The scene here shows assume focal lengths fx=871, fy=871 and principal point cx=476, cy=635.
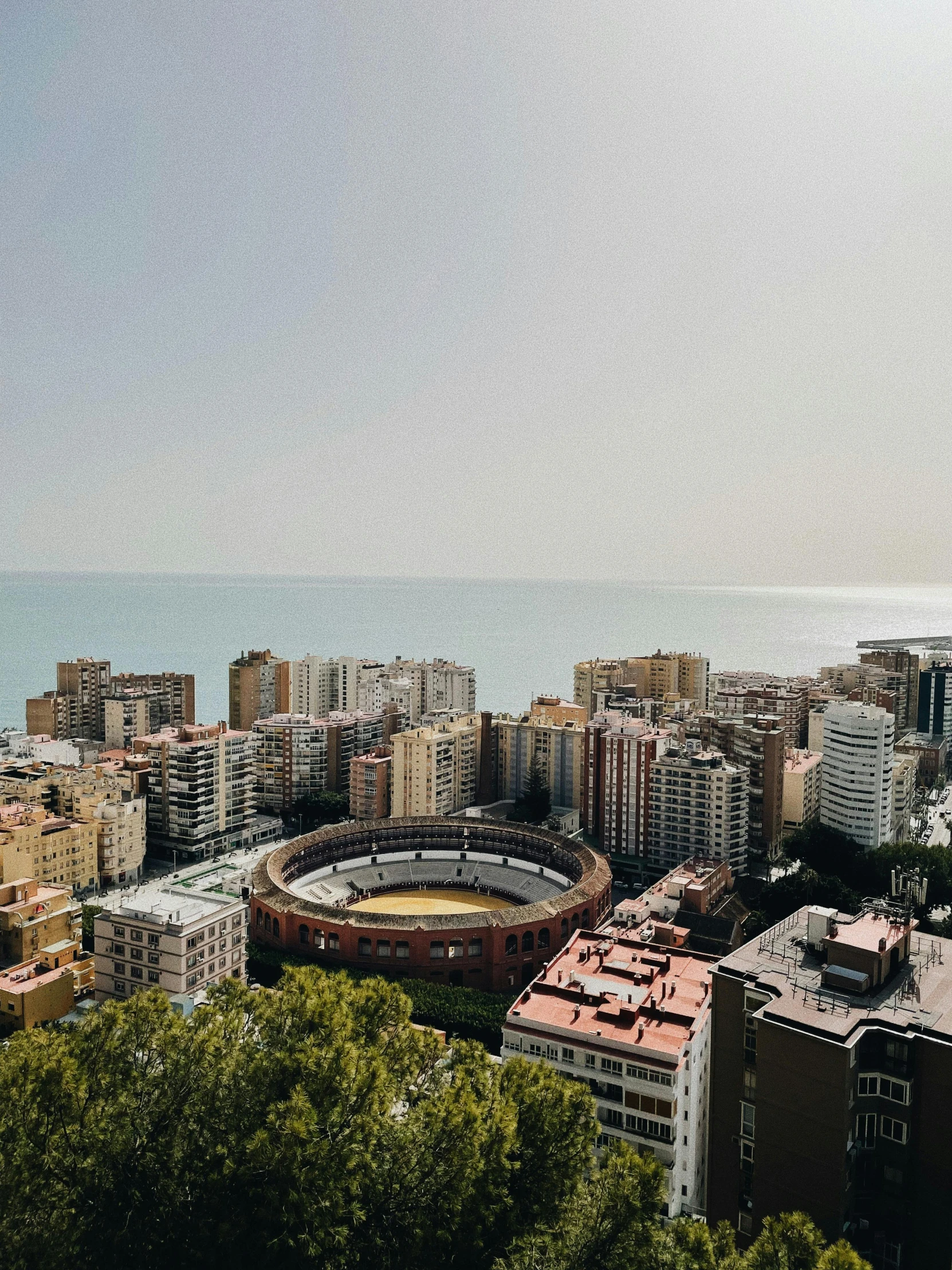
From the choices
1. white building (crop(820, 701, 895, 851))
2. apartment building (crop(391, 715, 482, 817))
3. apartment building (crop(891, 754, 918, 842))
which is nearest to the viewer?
white building (crop(820, 701, 895, 851))

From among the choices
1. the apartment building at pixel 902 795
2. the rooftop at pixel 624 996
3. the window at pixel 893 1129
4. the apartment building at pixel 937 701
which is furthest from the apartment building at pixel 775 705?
the window at pixel 893 1129

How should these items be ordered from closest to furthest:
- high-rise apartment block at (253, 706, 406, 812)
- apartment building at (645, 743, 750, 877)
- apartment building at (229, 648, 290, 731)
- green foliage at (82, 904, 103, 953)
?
green foliage at (82, 904, 103, 953), apartment building at (645, 743, 750, 877), high-rise apartment block at (253, 706, 406, 812), apartment building at (229, 648, 290, 731)

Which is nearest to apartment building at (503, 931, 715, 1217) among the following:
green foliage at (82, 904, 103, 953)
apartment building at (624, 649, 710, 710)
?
green foliage at (82, 904, 103, 953)

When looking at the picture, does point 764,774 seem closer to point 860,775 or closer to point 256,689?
point 860,775

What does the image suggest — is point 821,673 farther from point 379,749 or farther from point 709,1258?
point 709,1258

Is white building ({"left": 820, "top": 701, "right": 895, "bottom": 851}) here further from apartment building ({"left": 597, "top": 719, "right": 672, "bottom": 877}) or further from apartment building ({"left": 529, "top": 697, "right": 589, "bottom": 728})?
apartment building ({"left": 529, "top": 697, "right": 589, "bottom": 728})

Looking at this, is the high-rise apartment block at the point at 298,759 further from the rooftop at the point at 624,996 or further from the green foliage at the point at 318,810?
the rooftop at the point at 624,996

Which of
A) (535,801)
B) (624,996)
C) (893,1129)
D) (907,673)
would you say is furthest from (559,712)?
(893,1129)
